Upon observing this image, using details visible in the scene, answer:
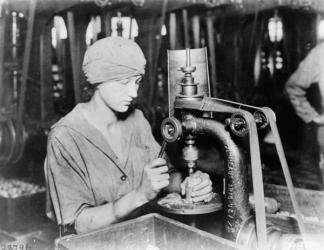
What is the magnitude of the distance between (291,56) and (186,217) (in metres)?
6.39

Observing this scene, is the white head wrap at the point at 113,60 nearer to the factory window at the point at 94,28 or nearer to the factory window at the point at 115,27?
the factory window at the point at 115,27

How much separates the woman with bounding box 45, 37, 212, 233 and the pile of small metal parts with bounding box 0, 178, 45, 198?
2495 mm

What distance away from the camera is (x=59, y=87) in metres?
5.53

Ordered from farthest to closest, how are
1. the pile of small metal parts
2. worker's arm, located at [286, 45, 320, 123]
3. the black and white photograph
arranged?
the pile of small metal parts
worker's arm, located at [286, 45, 320, 123]
the black and white photograph

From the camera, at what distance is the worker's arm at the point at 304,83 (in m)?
3.80

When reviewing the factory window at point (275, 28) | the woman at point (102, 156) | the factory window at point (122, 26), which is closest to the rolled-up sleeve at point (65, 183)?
the woman at point (102, 156)

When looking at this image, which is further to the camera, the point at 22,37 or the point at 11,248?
the point at 22,37

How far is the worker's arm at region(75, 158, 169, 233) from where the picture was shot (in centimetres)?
141

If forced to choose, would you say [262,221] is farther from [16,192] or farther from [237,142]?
[16,192]

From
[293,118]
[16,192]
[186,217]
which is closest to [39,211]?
[16,192]

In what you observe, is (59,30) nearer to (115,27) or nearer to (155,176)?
(115,27)

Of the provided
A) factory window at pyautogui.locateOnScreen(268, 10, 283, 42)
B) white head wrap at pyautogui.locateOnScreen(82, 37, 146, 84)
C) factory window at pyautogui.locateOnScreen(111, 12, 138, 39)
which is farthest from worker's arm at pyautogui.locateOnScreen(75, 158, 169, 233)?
factory window at pyautogui.locateOnScreen(268, 10, 283, 42)

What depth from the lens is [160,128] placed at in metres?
1.64

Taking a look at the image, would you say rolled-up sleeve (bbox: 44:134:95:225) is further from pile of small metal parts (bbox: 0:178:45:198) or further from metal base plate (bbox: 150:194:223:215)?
pile of small metal parts (bbox: 0:178:45:198)
